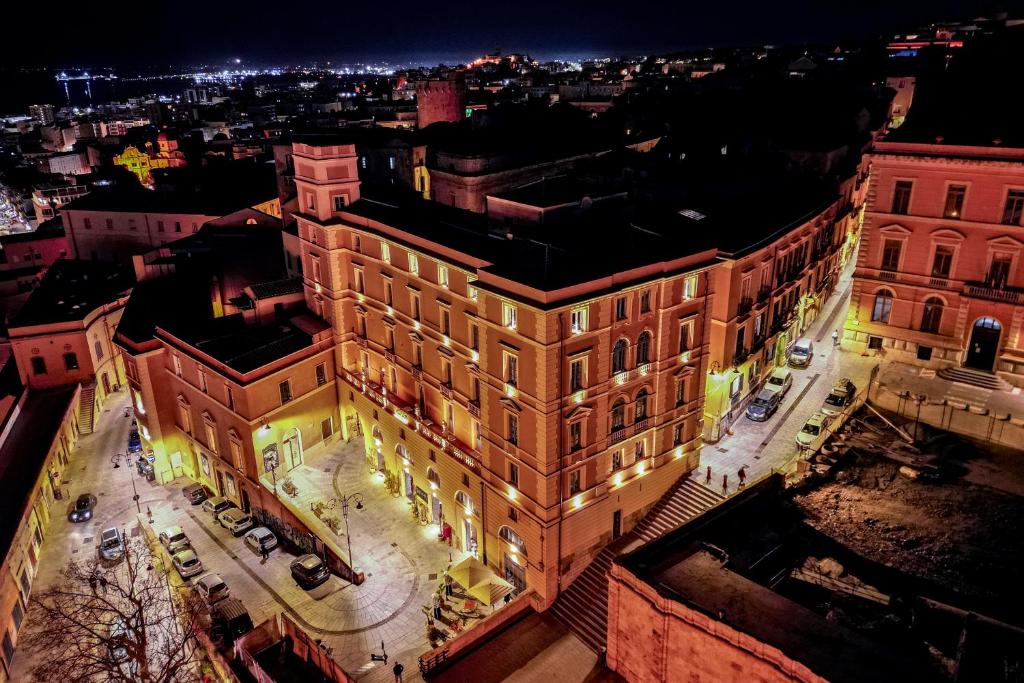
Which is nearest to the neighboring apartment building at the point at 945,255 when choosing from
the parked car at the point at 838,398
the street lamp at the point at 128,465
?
the parked car at the point at 838,398

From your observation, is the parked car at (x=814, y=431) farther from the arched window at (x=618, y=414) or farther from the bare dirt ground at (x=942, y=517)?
the arched window at (x=618, y=414)

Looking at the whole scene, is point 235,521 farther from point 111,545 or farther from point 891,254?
point 891,254

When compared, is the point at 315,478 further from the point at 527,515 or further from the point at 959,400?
the point at 959,400

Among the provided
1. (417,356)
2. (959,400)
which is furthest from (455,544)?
(959,400)

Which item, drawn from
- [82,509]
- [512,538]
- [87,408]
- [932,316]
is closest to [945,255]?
[932,316]

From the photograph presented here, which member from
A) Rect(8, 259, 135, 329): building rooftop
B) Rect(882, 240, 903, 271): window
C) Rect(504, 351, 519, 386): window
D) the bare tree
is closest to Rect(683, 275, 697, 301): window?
Rect(504, 351, 519, 386): window

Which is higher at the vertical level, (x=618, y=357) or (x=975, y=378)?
(x=618, y=357)
